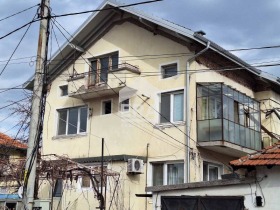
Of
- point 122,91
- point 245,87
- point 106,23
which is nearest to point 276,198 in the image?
point 122,91

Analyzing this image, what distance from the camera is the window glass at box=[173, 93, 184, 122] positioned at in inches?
751

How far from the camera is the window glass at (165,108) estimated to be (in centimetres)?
1948

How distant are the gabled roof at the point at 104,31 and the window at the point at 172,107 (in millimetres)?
2519

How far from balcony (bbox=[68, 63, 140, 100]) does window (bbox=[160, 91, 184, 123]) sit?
2056mm

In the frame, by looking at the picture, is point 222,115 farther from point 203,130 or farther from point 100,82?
point 100,82

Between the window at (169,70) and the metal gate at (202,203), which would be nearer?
the metal gate at (202,203)

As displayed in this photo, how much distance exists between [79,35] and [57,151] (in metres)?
6.30

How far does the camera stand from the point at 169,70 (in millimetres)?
19969

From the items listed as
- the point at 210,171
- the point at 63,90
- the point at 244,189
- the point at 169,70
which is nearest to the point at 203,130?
the point at 210,171

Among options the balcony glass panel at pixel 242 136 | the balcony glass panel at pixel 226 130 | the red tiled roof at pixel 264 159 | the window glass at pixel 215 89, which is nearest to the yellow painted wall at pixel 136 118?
the window glass at pixel 215 89

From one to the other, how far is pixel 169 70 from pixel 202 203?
9.88 meters

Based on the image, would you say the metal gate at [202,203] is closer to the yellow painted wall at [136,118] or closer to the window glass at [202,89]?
the yellow painted wall at [136,118]

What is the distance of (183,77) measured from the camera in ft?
62.8

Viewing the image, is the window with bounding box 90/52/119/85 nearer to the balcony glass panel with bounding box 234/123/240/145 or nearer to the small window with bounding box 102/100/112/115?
the small window with bounding box 102/100/112/115
